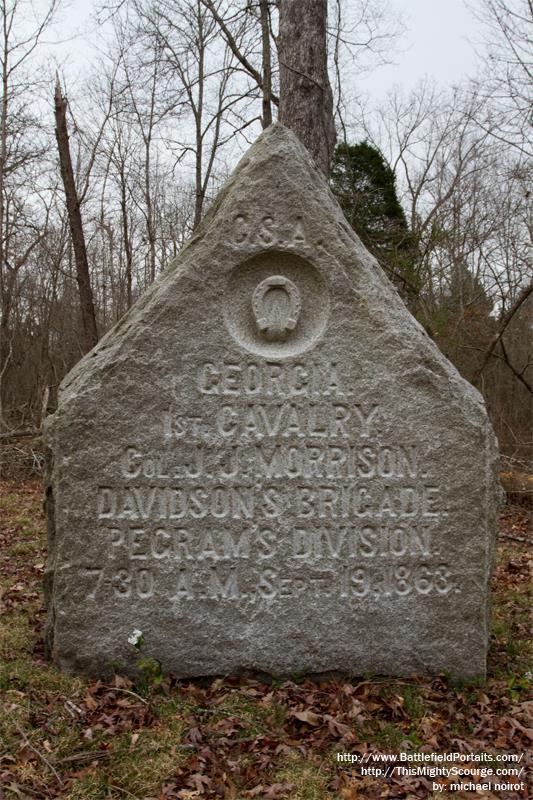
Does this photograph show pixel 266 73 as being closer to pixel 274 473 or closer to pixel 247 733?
pixel 274 473

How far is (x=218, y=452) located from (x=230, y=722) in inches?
49.6

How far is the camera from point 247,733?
10.5 feet

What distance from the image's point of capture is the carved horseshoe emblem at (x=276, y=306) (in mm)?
3668

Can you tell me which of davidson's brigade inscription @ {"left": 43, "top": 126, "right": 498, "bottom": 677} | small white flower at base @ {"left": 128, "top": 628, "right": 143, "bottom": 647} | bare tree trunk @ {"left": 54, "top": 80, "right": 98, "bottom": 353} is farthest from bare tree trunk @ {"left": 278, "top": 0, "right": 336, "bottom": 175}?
small white flower at base @ {"left": 128, "top": 628, "right": 143, "bottom": 647}

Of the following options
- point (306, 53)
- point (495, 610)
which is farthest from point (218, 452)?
point (306, 53)

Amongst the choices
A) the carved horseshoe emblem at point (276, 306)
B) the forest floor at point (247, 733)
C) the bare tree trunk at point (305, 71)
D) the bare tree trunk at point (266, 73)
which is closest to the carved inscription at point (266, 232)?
the carved horseshoe emblem at point (276, 306)

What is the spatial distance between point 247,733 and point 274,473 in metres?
1.21

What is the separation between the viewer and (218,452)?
364 cm

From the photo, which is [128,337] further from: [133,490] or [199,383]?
[133,490]

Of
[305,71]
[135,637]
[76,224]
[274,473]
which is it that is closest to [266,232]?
[274,473]

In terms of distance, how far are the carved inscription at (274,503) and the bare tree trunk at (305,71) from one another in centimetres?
501

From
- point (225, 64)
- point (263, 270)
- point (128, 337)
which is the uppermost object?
point (225, 64)

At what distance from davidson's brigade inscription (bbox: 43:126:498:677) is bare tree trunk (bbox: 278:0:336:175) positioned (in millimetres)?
4641

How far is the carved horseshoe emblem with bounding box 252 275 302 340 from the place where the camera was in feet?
12.0
